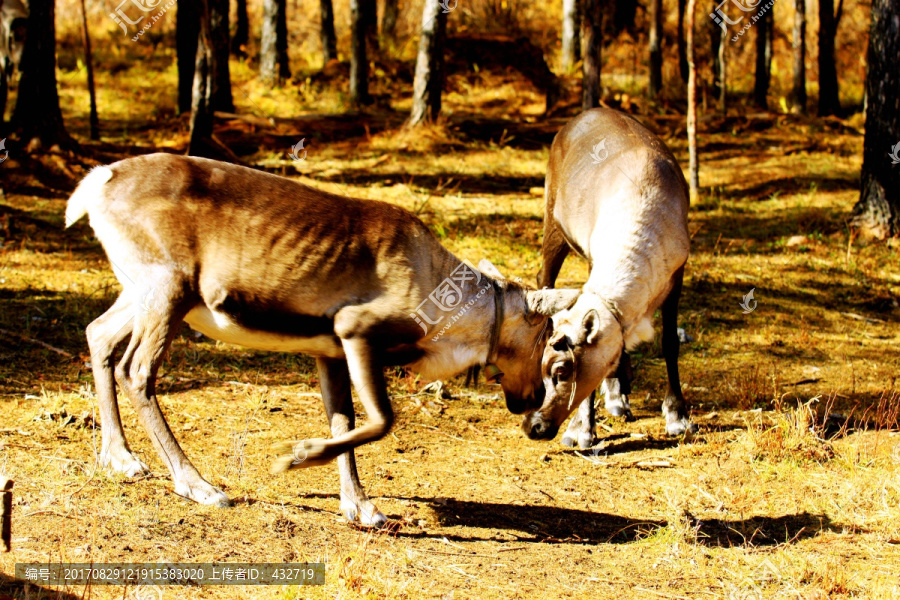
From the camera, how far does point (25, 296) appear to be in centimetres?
860

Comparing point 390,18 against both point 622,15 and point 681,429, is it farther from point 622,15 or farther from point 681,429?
point 681,429

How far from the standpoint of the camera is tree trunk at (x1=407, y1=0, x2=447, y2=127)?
13.8 m

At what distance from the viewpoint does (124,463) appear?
5250 mm

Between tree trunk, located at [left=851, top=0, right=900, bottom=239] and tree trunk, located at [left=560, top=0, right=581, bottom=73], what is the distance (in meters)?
10.6

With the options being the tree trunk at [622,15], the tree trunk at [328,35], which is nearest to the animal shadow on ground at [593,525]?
the tree trunk at [328,35]

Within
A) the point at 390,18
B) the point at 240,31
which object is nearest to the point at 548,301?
the point at 240,31

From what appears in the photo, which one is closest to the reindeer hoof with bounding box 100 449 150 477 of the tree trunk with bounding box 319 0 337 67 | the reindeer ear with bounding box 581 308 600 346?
the reindeer ear with bounding box 581 308 600 346

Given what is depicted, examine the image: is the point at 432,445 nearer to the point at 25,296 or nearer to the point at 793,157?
the point at 25,296

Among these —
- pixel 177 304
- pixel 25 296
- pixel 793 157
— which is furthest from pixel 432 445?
pixel 793 157

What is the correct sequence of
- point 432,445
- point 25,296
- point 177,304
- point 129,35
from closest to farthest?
point 177,304 → point 432,445 → point 25,296 → point 129,35

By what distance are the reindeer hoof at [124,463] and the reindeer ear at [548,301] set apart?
2.44 metres

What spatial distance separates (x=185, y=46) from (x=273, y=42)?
3.23 metres

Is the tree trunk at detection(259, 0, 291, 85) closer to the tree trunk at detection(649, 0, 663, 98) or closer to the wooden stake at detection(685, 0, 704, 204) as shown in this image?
the tree trunk at detection(649, 0, 663, 98)

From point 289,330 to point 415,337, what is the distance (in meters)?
0.69
